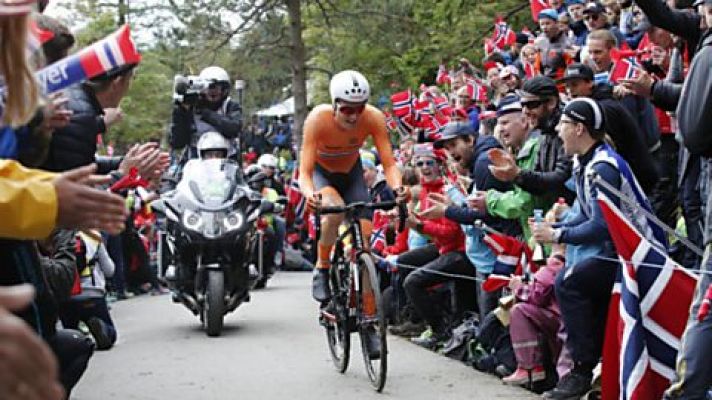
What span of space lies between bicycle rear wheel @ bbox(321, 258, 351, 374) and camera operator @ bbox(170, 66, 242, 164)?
427 centimetres

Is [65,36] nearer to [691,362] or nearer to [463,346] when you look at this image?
[691,362]

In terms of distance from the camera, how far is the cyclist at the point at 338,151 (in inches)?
360

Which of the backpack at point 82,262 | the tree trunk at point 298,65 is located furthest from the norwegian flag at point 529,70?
the tree trunk at point 298,65

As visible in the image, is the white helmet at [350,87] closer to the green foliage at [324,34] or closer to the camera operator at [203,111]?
the camera operator at [203,111]

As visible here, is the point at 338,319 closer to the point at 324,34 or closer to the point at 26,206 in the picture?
the point at 26,206

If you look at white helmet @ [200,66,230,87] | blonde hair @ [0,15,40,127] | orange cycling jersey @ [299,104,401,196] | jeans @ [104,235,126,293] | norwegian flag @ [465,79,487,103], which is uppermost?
blonde hair @ [0,15,40,127]

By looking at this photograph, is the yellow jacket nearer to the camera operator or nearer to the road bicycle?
the road bicycle

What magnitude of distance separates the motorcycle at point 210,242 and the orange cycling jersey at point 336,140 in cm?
212

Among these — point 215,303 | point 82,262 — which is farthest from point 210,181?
point 82,262

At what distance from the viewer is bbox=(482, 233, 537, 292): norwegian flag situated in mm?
8484

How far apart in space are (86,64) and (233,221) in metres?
7.85

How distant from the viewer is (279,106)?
4269 centimetres

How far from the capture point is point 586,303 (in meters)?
7.07

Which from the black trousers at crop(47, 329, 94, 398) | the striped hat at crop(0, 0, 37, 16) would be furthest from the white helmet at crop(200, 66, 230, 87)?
the striped hat at crop(0, 0, 37, 16)
